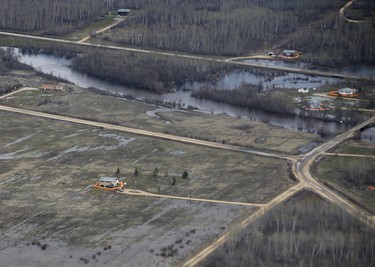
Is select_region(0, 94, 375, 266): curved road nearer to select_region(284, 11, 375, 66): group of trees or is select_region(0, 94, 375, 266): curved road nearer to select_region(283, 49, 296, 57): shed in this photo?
select_region(284, 11, 375, 66): group of trees

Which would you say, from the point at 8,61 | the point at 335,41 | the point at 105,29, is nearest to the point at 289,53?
the point at 335,41

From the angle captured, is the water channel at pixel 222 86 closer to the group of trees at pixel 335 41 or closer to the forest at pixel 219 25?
the group of trees at pixel 335 41

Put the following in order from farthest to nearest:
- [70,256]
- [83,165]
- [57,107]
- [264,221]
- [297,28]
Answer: [297,28] → [57,107] → [83,165] → [264,221] → [70,256]

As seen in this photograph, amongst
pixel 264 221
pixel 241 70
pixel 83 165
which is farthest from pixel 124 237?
pixel 241 70

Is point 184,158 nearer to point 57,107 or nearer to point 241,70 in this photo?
point 57,107

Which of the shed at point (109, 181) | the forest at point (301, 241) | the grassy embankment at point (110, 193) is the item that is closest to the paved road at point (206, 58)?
the grassy embankment at point (110, 193)
